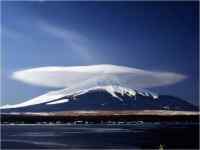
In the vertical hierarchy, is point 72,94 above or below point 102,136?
above

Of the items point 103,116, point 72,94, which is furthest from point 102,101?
point 72,94

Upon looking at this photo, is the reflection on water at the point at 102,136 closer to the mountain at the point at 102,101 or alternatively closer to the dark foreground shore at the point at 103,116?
the dark foreground shore at the point at 103,116

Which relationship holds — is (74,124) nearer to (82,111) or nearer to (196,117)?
(82,111)

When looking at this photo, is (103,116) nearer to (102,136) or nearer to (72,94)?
(102,136)

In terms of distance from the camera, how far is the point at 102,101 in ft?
20.6

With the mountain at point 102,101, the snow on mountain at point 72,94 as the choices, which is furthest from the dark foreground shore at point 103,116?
the snow on mountain at point 72,94

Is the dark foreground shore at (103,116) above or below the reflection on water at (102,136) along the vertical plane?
above

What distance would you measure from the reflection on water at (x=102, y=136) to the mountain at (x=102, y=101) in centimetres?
42

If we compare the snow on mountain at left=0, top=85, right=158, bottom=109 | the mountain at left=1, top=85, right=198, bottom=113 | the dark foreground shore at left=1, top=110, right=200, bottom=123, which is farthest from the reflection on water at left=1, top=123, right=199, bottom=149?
the snow on mountain at left=0, top=85, right=158, bottom=109

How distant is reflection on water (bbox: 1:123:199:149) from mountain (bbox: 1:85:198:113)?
418 millimetres

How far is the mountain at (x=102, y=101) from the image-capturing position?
587 cm

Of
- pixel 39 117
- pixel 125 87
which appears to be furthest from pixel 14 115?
pixel 125 87

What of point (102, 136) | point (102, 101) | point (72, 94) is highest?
point (72, 94)

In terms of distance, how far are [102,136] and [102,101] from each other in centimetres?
61
